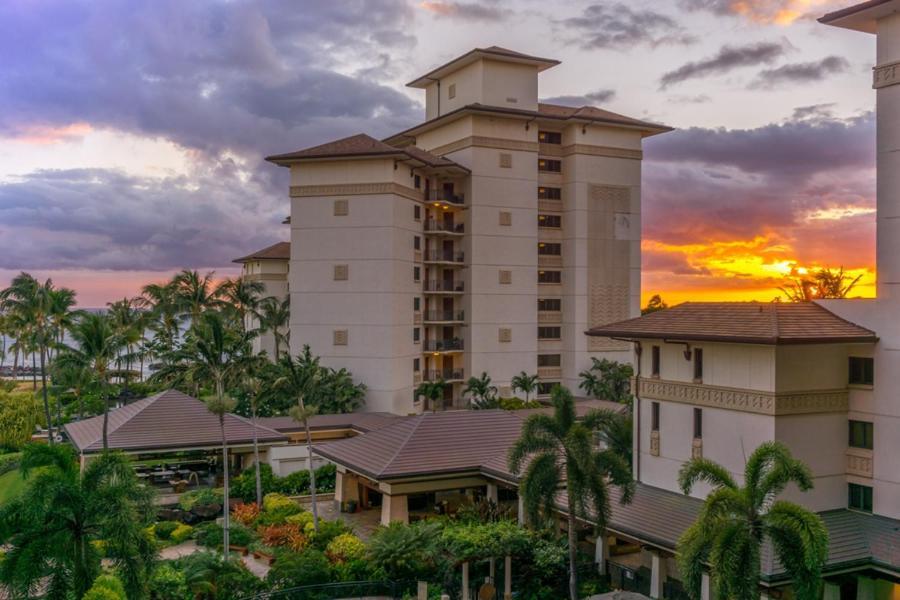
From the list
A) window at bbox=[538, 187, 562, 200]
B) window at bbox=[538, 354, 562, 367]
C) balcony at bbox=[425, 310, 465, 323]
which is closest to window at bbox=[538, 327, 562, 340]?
window at bbox=[538, 354, 562, 367]

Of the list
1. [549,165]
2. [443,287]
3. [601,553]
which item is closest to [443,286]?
[443,287]

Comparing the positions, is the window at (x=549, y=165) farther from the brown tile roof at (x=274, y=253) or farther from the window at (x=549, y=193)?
the brown tile roof at (x=274, y=253)

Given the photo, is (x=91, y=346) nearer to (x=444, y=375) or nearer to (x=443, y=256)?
(x=444, y=375)

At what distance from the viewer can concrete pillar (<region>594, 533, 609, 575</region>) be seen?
2262 cm

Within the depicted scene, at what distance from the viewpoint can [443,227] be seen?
52.4 metres

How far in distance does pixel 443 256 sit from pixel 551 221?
8.77m

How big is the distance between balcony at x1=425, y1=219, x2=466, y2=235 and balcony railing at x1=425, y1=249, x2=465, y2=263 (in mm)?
1511

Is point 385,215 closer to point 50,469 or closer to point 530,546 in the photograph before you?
point 530,546

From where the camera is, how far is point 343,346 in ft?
156

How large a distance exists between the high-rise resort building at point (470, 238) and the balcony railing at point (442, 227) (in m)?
0.12

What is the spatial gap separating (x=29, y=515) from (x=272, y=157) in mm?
35321

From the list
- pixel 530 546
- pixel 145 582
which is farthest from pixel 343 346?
pixel 145 582

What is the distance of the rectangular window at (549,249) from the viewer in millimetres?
54750

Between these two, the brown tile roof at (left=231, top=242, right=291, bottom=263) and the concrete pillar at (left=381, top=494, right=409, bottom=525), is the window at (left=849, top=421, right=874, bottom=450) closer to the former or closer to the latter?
the concrete pillar at (left=381, top=494, right=409, bottom=525)
